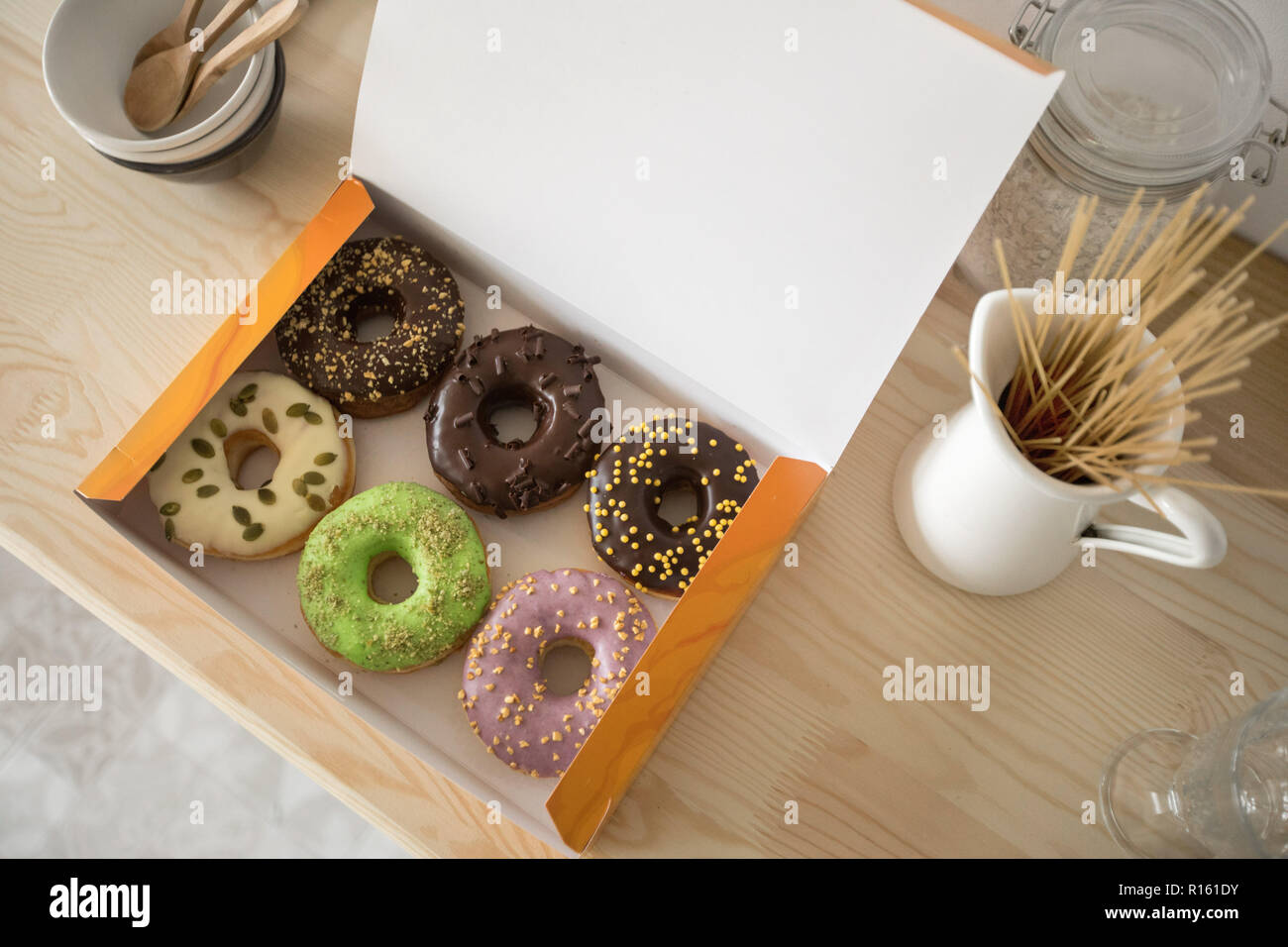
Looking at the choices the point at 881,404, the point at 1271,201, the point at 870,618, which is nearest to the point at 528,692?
the point at 870,618

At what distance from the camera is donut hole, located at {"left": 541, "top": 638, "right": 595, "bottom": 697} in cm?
104

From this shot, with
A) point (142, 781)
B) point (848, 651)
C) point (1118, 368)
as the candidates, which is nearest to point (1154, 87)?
point (1118, 368)

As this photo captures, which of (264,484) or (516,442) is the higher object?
(516,442)

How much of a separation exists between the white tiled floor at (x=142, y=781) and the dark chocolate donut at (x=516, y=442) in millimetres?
818

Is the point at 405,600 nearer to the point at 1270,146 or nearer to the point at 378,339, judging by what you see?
the point at 378,339

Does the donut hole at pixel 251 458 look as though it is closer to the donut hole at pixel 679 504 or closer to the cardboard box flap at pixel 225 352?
the cardboard box flap at pixel 225 352

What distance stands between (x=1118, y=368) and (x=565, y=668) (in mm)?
658

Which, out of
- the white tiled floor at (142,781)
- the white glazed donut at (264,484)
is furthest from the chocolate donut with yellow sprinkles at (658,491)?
the white tiled floor at (142,781)

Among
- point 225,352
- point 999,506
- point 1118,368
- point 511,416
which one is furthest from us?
point 511,416

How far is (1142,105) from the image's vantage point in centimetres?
83

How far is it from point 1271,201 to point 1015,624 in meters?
0.56

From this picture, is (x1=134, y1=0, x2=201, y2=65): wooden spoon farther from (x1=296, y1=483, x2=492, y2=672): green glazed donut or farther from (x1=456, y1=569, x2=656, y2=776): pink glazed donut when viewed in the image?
(x1=456, y1=569, x2=656, y2=776): pink glazed donut

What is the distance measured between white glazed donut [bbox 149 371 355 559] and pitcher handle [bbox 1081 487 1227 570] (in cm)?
79
